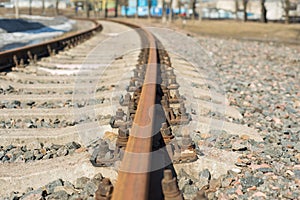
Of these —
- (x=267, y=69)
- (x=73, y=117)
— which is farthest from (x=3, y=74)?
(x=267, y=69)

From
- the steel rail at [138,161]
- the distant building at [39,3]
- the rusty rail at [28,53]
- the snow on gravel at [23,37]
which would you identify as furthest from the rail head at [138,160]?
the distant building at [39,3]

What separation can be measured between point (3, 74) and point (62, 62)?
206cm

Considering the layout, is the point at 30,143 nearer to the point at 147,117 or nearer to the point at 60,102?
the point at 147,117

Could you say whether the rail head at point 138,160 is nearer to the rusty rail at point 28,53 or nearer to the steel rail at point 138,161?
the steel rail at point 138,161

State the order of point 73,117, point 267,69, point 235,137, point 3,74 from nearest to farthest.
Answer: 1. point 235,137
2. point 73,117
3. point 3,74
4. point 267,69

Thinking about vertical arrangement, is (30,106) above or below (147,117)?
below

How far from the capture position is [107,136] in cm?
351

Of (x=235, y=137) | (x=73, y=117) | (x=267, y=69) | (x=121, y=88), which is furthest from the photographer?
(x=267, y=69)

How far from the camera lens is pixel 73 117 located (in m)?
4.43

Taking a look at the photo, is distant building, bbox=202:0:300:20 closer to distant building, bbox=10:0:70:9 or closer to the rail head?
distant building, bbox=10:0:70:9

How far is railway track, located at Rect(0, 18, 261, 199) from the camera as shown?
93.2 inches

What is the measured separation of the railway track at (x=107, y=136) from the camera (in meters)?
2.37

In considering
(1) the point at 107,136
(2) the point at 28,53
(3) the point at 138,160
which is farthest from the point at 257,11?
(3) the point at 138,160

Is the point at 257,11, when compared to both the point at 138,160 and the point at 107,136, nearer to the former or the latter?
the point at 107,136
